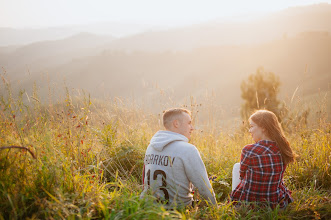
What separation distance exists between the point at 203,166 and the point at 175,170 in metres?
0.26

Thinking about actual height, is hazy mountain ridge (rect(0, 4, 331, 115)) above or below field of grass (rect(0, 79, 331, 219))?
above

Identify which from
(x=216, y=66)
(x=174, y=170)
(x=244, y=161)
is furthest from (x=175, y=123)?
(x=216, y=66)

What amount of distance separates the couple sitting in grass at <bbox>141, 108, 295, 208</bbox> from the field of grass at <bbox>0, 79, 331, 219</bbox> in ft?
0.55

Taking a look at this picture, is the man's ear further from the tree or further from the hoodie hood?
the tree

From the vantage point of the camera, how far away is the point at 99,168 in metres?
2.29

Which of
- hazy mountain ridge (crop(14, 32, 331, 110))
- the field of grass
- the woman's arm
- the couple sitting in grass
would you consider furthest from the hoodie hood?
hazy mountain ridge (crop(14, 32, 331, 110))

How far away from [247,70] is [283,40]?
8943 millimetres

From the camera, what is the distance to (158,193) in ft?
7.29

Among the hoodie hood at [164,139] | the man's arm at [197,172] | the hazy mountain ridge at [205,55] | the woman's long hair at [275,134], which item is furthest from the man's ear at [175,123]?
the hazy mountain ridge at [205,55]

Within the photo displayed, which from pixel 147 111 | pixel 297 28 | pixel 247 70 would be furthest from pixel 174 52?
pixel 147 111

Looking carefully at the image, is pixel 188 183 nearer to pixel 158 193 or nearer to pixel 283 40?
pixel 158 193

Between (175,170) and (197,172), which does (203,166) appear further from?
(175,170)

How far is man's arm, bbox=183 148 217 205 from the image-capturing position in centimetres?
214

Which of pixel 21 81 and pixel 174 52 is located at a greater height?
pixel 174 52
